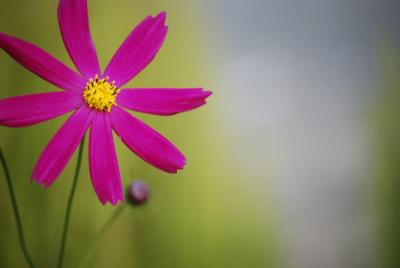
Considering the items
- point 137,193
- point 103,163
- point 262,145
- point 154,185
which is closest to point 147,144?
point 103,163

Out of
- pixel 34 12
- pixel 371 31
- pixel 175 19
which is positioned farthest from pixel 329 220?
pixel 34 12

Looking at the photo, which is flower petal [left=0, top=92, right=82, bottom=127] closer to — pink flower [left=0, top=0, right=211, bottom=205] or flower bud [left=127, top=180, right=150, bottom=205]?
pink flower [left=0, top=0, right=211, bottom=205]

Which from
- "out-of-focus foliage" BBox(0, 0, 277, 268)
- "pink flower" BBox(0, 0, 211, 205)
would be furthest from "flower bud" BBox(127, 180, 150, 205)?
"pink flower" BBox(0, 0, 211, 205)

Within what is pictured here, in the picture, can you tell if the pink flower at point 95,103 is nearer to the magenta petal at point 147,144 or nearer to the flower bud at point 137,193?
the magenta petal at point 147,144

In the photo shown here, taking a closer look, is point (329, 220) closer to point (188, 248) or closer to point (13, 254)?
point (188, 248)

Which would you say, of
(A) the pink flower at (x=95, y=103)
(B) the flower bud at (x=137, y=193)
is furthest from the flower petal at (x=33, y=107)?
(B) the flower bud at (x=137, y=193)

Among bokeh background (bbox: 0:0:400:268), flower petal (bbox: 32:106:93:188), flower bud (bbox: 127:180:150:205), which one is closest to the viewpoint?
flower petal (bbox: 32:106:93:188)

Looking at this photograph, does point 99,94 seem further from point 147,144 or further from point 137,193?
point 137,193
